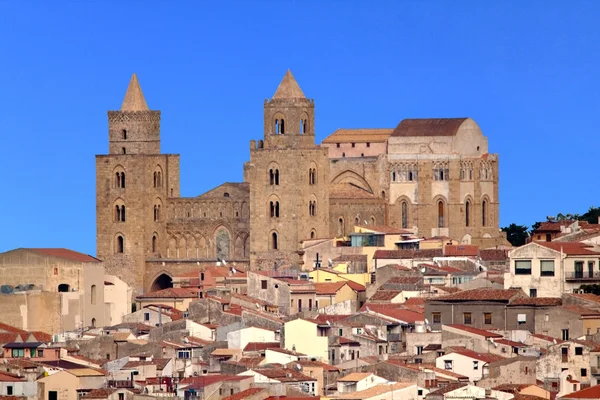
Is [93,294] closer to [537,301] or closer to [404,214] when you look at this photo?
[404,214]

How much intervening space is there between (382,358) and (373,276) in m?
26.8

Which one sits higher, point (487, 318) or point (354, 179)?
point (354, 179)

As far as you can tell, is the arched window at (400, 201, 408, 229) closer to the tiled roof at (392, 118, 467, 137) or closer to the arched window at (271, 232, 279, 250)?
the tiled roof at (392, 118, 467, 137)

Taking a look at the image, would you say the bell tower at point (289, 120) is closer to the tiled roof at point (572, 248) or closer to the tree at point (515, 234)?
the tree at point (515, 234)

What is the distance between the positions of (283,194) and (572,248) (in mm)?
37015

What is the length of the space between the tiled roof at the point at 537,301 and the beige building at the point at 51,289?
23.9 m

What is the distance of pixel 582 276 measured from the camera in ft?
317

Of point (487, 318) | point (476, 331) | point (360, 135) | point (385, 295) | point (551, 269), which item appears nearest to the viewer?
point (476, 331)

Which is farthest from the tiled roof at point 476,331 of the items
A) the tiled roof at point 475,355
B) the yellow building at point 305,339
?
the yellow building at point 305,339

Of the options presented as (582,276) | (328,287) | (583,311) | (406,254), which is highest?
(406,254)

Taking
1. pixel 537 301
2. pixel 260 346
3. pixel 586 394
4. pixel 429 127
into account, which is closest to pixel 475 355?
pixel 537 301

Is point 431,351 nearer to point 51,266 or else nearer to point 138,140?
point 51,266

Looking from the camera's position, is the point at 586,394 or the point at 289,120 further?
the point at 289,120

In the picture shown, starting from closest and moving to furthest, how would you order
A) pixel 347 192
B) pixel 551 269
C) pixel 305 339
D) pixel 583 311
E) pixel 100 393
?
pixel 100 393 < pixel 583 311 < pixel 305 339 < pixel 551 269 < pixel 347 192
